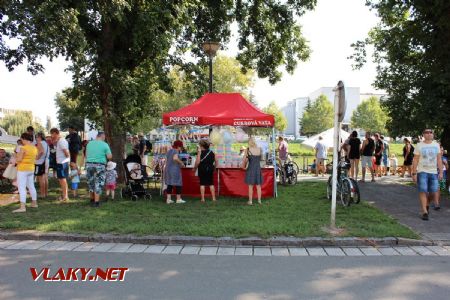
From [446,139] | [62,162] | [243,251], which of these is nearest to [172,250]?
[243,251]

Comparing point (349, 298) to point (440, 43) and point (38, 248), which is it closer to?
point (38, 248)

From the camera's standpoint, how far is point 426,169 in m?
8.76

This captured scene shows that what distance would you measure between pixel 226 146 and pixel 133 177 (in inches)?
108

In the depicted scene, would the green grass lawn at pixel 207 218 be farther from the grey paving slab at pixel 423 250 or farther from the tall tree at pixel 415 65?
the tall tree at pixel 415 65

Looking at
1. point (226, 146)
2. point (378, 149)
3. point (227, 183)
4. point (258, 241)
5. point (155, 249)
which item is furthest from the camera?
point (378, 149)

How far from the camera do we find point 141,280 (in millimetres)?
5105

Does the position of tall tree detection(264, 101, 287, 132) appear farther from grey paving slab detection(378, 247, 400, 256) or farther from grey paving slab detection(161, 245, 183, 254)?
grey paving slab detection(161, 245, 183, 254)

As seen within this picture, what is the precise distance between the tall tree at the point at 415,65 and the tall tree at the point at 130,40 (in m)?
3.48

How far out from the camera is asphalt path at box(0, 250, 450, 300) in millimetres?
4641

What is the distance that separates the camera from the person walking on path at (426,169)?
8711 mm

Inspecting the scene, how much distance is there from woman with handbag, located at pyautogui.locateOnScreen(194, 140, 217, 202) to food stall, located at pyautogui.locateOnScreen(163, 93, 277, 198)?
2.73 ft

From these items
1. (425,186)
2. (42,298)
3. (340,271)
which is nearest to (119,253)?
(42,298)

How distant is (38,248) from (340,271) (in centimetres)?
451

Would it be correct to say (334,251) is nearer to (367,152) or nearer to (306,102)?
(367,152)
